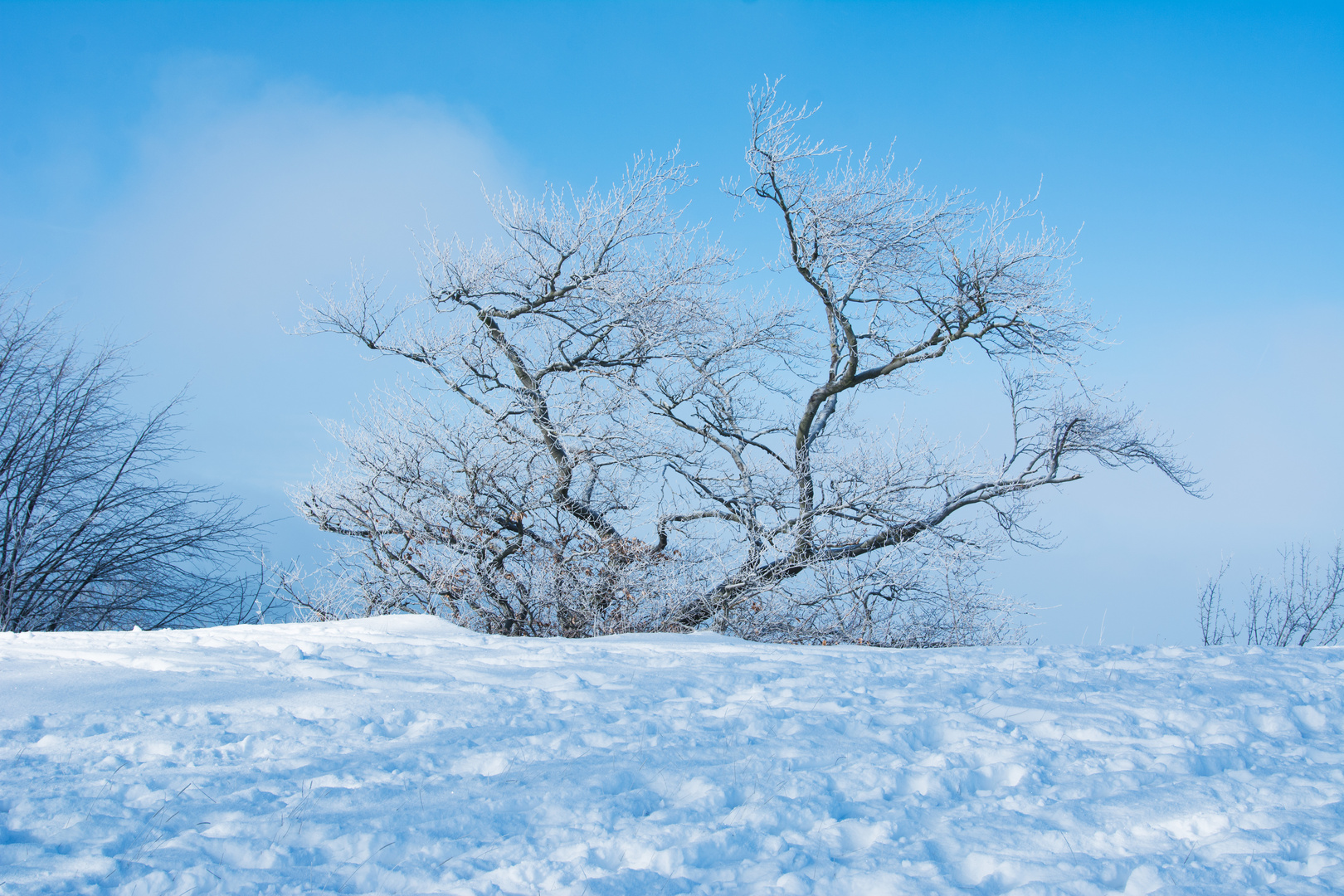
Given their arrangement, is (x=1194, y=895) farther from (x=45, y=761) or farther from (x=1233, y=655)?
(x=1233, y=655)

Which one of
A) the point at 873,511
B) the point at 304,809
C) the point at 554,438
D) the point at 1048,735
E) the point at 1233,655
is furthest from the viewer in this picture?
the point at 873,511

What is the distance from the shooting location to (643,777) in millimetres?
2941

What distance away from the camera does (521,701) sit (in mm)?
3926

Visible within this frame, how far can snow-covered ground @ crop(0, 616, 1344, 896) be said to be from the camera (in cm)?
229

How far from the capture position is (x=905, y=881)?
2244 millimetres

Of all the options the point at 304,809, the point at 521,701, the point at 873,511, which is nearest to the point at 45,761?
the point at 304,809

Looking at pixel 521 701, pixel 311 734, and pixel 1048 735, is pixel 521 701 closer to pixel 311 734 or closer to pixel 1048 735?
pixel 311 734

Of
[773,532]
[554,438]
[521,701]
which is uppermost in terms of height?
[554,438]

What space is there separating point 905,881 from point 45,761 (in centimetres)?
291

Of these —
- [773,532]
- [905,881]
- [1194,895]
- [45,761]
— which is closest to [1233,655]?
[1194,895]

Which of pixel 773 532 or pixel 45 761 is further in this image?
pixel 773 532

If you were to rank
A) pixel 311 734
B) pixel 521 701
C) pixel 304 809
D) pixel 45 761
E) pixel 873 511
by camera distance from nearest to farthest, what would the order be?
pixel 304 809
pixel 45 761
pixel 311 734
pixel 521 701
pixel 873 511

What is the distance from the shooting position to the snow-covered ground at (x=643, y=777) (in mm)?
2285

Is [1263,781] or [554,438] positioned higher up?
[554,438]
